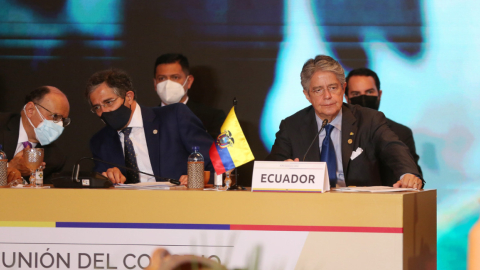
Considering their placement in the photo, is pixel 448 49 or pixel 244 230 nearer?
pixel 244 230

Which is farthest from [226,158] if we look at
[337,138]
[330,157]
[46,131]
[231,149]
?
[46,131]

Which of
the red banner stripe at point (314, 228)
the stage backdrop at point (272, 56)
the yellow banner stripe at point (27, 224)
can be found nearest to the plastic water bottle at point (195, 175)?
the red banner stripe at point (314, 228)

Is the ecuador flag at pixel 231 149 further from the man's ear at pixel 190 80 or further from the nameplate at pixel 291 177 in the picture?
the man's ear at pixel 190 80

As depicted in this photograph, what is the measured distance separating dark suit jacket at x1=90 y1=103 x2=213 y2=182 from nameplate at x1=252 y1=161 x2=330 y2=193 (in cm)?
113

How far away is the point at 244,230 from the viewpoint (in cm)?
201

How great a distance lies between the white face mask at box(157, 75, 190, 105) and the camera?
14.9 feet

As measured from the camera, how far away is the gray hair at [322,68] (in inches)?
123

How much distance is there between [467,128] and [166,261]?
13.6 ft

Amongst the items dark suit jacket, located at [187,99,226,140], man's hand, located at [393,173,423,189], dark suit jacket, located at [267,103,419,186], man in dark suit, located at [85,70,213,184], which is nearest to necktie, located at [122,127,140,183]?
man in dark suit, located at [85,70,213,184]

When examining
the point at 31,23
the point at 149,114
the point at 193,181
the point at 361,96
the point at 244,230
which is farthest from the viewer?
the point at 31,23

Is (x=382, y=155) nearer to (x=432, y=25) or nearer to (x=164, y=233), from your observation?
(x=164, y=233)

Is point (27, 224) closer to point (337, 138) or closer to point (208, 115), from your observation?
point (337, 138)

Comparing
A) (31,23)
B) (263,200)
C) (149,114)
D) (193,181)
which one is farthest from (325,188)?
(31,23)

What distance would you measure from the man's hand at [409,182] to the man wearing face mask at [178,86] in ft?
7.53
